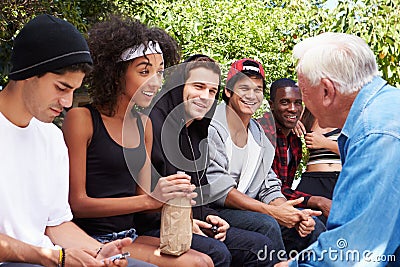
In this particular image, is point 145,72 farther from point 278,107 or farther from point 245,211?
point 278,107

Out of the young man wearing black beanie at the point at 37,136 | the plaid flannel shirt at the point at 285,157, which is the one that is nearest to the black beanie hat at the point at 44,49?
the young man wearing black beanie at the point at 37,136

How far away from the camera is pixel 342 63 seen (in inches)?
99.5

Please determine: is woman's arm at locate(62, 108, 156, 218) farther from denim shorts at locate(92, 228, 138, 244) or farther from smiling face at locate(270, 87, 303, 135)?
smiling face at locate(270, 87, 303, 135)

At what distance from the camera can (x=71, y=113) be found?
331cm

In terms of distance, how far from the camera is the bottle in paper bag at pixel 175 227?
3180mm

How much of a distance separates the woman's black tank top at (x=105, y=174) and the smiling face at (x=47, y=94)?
1.71 ft

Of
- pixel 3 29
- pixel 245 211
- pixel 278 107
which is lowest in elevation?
pixel 245 211

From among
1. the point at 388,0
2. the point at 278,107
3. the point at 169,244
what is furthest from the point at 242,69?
the point at 388,0

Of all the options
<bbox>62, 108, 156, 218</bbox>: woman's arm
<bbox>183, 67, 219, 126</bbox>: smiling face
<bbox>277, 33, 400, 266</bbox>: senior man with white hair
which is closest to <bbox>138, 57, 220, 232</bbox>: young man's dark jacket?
<bbox>183, 67, 219, 126</bbox>: smiling face

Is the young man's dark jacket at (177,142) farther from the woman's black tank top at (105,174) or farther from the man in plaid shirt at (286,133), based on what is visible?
the man in plaid shirt at (286,133)

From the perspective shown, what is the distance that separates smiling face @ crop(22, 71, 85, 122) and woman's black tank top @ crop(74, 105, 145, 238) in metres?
0.52

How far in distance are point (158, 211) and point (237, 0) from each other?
21.1 feet

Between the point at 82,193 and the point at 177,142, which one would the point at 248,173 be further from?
the point at 82,193

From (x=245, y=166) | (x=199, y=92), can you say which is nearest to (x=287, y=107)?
(x=245, y=166)
